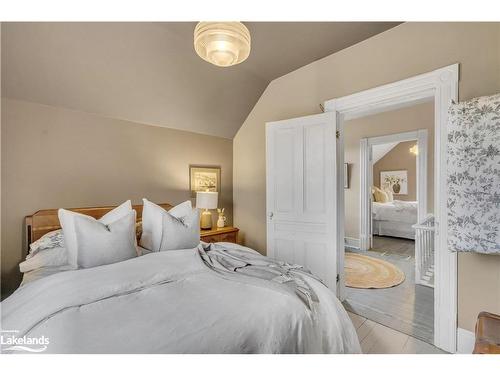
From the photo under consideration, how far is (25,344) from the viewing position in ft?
2.88

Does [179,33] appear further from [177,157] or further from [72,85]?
[177,157]

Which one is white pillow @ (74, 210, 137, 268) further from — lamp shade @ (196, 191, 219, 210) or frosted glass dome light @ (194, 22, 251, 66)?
frosted glass dome light @ (194, 22, 251, 66)

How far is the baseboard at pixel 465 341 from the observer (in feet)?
5.45

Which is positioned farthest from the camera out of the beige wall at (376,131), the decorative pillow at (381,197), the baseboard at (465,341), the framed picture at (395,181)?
the framed picture at (395,181)

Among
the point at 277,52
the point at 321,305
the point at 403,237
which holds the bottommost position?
the point at 403,237

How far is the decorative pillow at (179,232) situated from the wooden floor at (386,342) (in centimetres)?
158

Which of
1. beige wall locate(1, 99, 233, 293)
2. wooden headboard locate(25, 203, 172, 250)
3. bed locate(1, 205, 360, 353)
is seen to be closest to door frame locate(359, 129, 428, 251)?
beige wall locate(1, 99, 233, 293)

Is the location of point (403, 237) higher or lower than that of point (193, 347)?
lower

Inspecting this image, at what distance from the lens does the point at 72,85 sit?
6.98 feet

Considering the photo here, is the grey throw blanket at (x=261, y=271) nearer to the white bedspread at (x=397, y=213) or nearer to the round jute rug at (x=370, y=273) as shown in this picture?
the round jute rug at (x=370, y=273)

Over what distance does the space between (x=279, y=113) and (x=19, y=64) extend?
8.23 feet

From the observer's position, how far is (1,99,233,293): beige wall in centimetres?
198

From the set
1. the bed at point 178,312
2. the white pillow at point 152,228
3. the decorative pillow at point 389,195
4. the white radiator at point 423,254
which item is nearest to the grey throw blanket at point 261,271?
the bed at point 178,312
